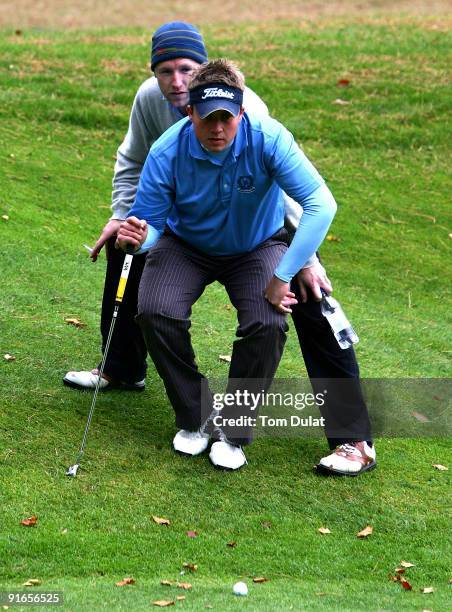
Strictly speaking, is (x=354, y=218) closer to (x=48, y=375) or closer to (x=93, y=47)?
(x=48, y=375)

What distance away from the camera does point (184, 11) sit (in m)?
21.2

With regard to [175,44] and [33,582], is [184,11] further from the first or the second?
[33,582]

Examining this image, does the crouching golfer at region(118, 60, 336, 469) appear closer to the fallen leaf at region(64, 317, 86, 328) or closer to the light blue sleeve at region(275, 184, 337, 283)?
the light blue sleeve at region(275, 184, 337, 283)

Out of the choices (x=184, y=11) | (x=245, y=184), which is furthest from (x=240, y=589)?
(x=184, y=11)

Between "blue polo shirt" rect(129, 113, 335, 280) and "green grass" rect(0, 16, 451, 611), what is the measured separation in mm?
1194

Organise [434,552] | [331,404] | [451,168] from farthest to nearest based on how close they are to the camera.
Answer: [451,168], [331,404], [434,552]

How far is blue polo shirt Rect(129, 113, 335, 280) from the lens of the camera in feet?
18.2

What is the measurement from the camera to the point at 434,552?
17.3 feet

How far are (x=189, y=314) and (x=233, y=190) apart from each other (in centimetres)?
71

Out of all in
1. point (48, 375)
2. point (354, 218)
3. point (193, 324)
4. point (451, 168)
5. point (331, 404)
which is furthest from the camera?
point (451, 168)

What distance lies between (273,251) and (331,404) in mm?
915

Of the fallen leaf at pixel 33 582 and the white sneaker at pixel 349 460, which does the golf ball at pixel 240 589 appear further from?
the white sneaker at pixel 349 460

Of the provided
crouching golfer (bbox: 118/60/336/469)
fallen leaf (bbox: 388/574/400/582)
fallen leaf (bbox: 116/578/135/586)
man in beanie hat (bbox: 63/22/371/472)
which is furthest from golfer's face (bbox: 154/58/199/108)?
fallen leaf (bbox: 388/574/400/582)

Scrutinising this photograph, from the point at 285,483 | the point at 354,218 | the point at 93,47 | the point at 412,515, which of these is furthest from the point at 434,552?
the point at 93,47
